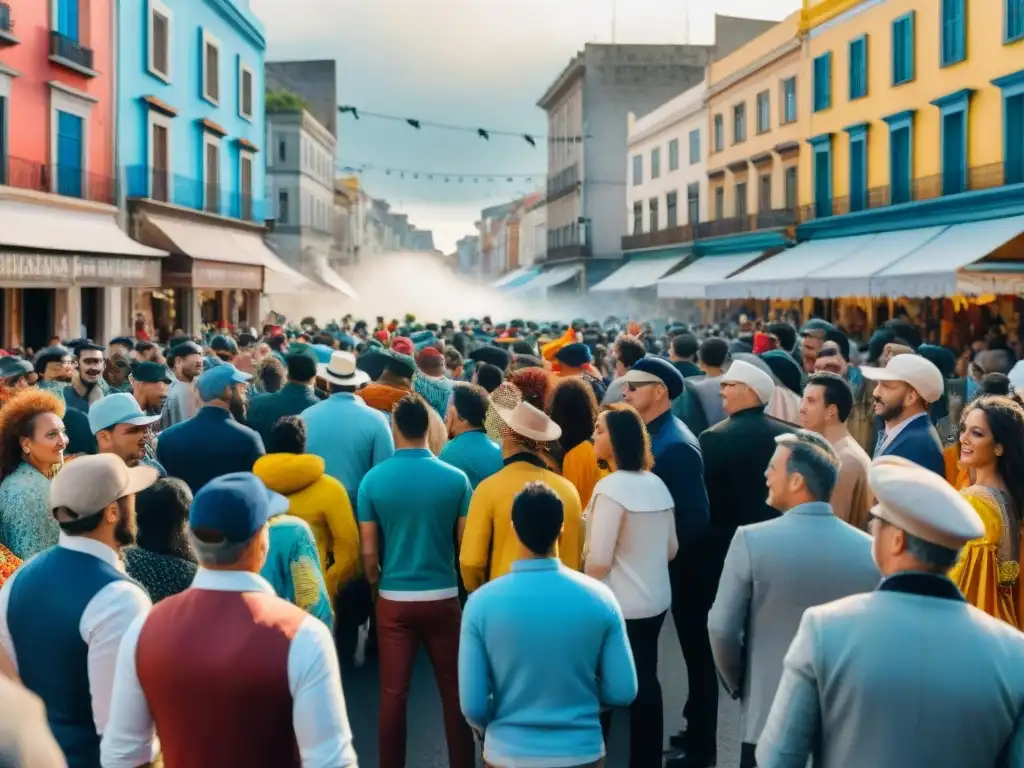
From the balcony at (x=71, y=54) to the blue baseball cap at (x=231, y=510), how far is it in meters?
20.3

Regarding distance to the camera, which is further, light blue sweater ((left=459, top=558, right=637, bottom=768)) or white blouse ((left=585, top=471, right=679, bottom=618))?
white blouse ((left=585, top=471, right=679, bottom=618))

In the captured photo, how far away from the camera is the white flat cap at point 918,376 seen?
19.8 ft

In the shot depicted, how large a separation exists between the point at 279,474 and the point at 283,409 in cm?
271

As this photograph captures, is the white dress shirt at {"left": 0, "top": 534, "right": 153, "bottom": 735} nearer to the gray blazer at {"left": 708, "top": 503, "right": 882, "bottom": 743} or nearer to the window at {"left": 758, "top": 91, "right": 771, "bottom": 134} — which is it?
the gray blazer at {"left": 708, "top": 503, "right": 882, "bottom": 743}

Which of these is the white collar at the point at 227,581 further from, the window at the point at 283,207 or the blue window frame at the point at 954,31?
the window at the point at 283,207

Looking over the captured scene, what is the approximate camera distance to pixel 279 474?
211 inches

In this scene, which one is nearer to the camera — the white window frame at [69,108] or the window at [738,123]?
the white window frame at [69,108]

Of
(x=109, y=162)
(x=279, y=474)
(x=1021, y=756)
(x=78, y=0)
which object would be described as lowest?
(x=1021, y=756)

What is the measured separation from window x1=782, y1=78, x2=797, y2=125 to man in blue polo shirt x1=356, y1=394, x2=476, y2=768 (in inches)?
1196

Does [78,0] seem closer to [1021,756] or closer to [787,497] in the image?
[787,497]

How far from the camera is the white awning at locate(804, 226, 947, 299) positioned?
21984mm

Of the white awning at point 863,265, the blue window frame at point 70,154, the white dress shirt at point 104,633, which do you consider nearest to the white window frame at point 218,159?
the blue window frame at point 70,154

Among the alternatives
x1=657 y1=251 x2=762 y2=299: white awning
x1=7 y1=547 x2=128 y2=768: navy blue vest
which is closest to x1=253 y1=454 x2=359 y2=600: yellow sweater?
x1=7 y1=547 x2=128 y2=768: navy blue vest

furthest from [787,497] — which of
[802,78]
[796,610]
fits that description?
[802,78]
